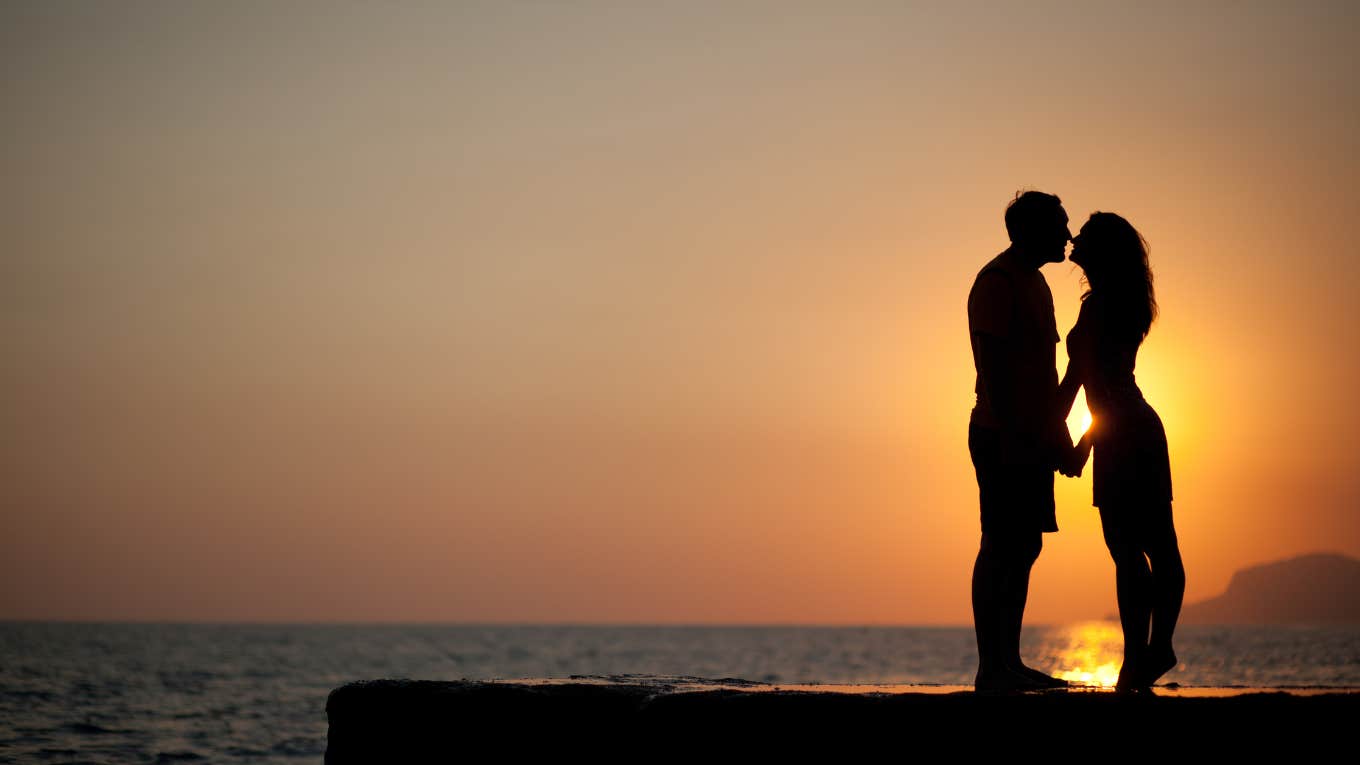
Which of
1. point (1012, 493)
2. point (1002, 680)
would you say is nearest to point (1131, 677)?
point (1002, 680)

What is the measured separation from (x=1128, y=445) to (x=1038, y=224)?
3.35 ft

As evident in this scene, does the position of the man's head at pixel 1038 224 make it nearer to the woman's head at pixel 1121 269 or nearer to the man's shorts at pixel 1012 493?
the woman's head at pixel 1121 269

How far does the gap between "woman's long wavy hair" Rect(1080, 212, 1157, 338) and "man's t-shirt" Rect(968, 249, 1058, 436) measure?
0.28 m

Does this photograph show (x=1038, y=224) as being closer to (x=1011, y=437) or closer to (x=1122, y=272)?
(x=1122, y=272)

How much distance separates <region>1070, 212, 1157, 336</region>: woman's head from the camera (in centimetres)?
550

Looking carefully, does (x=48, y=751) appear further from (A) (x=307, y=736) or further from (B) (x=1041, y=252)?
(B) (x=1041, y=252)

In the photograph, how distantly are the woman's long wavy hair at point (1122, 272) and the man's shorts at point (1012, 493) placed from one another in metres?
0.68

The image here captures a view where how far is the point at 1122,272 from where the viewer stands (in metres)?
5.51

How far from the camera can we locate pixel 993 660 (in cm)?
556

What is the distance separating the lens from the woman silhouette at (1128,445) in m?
5.34

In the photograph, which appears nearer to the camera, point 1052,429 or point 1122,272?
point 1122,272

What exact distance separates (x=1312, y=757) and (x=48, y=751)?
818 inches

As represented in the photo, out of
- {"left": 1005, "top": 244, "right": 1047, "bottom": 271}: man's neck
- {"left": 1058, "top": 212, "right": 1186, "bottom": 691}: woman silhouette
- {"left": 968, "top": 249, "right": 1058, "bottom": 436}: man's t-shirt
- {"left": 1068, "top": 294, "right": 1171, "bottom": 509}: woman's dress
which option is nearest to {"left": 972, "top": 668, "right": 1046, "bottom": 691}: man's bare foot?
{"left": 1058, "top": 212, "right": 1186, "bottom": 691}: woman silhouette

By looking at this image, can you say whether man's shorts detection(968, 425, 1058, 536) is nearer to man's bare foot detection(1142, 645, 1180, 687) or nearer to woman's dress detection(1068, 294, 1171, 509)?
woman's dress detection(1068, 294, 1171, 509)
